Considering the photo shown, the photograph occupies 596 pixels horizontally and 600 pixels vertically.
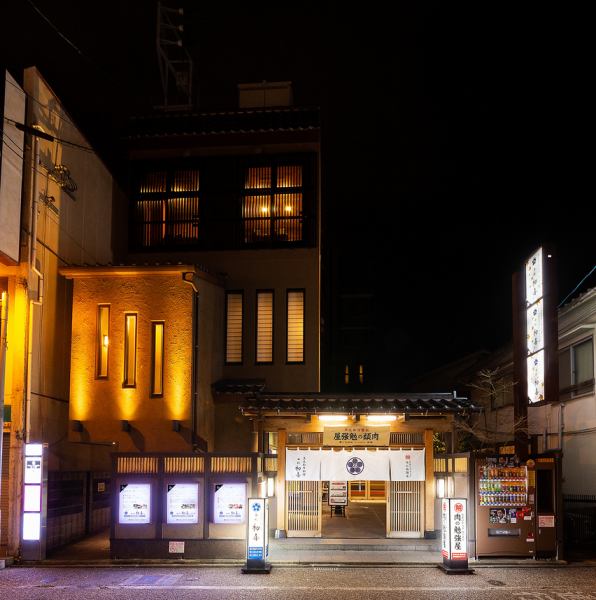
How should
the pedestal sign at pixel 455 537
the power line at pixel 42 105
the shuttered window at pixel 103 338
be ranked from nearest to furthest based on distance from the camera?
the pedestal sign at pixel 455 537 → the power line at pixel 42 105 → the shuttered window at pixel 103 338

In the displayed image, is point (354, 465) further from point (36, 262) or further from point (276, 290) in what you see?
point (36, 262)

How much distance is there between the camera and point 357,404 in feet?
63.5

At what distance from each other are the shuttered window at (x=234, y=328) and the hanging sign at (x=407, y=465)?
7321 mm

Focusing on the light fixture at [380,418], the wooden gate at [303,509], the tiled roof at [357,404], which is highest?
the tiled roof at [357,404]

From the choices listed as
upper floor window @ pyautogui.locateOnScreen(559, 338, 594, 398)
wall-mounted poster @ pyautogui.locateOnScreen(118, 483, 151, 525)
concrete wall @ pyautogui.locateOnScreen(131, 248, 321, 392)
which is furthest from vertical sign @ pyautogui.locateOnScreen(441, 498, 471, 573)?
concrete wall @ pyautogui.locateOnScreen(131, 248, 321, 392)

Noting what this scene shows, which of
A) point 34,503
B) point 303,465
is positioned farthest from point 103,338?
point 303,465

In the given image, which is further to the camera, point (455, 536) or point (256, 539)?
point (256, 539)

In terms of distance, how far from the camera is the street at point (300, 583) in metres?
13.1

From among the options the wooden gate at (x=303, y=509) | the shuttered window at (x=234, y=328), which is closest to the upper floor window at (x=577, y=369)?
the wooden gate at (x=303, y=509)

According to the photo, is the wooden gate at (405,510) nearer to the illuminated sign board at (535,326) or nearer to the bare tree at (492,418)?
the illuminated sign board at (535,326)

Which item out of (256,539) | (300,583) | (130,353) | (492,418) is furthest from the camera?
(492,418)

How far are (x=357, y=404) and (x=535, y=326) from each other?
525cm

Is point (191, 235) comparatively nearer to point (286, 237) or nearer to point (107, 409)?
point (286, 237)

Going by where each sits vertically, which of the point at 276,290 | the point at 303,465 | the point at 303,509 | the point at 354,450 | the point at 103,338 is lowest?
the point at 303,509
